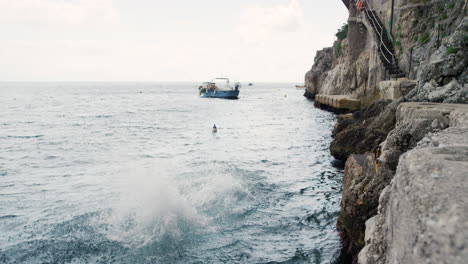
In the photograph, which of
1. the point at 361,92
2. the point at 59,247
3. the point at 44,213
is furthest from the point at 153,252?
the point at 361,92

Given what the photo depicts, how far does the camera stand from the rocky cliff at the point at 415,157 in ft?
7.11

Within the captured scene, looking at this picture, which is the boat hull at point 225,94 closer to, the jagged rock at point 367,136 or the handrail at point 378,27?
the handrail at point 378,27

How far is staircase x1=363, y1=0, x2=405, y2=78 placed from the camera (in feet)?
80.0

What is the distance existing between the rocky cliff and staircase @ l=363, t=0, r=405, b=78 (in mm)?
178

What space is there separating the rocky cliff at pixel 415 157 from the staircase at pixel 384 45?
0.18m

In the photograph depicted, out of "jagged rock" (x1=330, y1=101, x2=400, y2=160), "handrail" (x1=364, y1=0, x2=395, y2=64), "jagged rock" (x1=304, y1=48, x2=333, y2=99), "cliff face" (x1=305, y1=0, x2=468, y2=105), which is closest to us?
"cliff face" (x1=305, y1=0, x2=468, y2=105)

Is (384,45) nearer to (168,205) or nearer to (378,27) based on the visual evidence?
(378,27)

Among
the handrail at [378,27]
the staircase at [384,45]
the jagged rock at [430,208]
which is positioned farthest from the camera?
the handrail at [378,27]

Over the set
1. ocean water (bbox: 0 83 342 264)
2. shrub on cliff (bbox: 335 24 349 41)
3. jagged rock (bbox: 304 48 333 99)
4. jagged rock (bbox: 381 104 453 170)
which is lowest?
ocean water (bbox: 0 83 342 264)

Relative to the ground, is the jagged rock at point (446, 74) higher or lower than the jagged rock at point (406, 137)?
higher

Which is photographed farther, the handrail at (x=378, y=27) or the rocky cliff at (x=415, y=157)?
the handrail at (x=378, y=27)

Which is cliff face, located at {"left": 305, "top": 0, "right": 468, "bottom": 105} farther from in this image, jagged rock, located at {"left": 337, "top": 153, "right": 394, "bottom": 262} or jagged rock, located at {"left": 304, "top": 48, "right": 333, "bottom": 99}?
jagged rock, located at {"left": 304, "top": 48, "right": 333, "bottom": 99}

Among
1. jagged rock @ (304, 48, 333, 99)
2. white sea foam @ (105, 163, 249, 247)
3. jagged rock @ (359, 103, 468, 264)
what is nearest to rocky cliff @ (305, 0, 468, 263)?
jagged rock @ (359, 103, 468, 264)

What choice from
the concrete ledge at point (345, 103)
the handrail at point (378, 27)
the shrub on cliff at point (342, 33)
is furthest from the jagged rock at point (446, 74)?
the shrub on cliff at point (342, 33)
